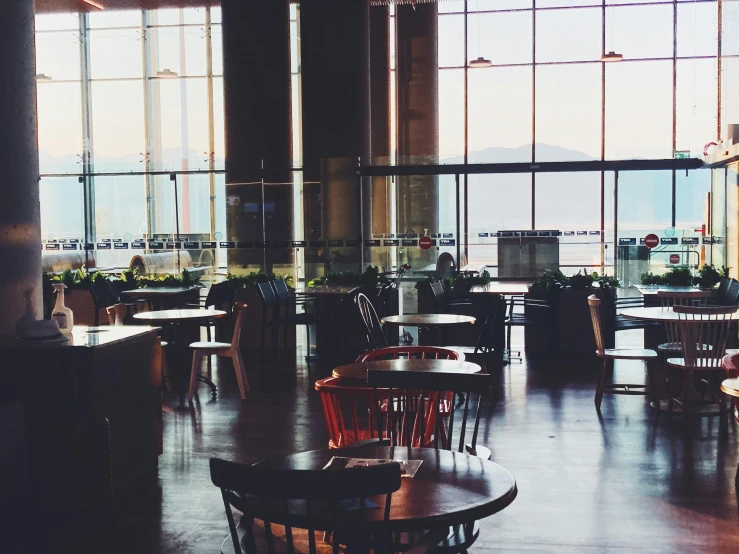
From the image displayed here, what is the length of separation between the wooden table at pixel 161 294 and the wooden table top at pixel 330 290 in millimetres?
1499

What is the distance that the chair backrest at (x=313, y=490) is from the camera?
7.08 feet

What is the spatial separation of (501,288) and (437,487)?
24.8ft

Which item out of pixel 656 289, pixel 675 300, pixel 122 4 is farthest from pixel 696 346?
pixel 122 4

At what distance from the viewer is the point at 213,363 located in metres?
9.73

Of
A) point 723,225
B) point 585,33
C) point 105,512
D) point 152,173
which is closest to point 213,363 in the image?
point 152,173

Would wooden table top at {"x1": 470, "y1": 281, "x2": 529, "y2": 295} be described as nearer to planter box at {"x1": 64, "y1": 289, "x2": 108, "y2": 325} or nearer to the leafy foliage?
the leafy foliage

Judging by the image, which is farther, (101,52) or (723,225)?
(101,52)

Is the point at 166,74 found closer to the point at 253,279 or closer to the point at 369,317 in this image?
the point at 253,279

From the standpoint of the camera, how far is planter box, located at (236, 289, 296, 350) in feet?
34.9

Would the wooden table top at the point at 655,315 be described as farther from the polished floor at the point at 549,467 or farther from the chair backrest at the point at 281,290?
the chair backrest at the point at 281,290

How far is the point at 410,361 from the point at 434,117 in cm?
1382

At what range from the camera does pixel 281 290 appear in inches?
408

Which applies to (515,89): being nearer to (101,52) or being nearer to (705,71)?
(705,71)

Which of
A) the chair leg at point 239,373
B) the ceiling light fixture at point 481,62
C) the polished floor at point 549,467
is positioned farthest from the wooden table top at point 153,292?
the ceiling light fixture at point 481,62
